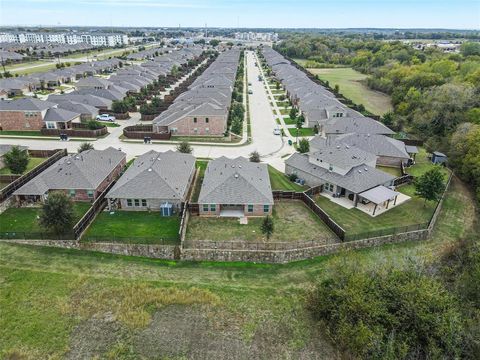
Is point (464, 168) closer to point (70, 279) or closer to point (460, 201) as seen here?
point (460, 201)

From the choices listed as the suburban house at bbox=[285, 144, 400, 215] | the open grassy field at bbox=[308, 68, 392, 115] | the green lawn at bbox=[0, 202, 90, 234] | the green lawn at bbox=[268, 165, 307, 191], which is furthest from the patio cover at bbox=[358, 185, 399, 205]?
the open grassy field at bbox=[308, 68, 392, 115]

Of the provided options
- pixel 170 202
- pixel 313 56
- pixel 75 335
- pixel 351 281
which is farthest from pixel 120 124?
pixel 313 56

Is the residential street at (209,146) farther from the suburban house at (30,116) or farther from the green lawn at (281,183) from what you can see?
the suburban house at (30,116)

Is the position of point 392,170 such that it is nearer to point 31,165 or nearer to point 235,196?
point 235,196

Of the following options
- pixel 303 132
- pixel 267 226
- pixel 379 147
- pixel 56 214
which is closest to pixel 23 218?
pixel 56 214

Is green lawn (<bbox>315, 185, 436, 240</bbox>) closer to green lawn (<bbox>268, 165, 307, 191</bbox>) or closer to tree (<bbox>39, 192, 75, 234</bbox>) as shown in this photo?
green lawn (<bbox>268, 165, 307, 191</bbox>)

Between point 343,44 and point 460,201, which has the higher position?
point 343,44
